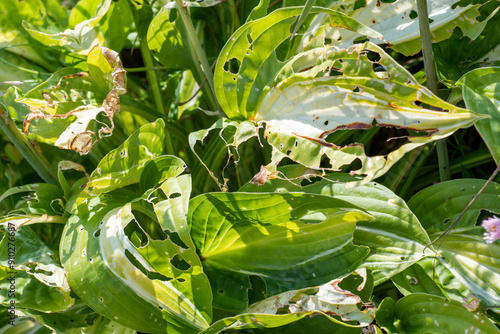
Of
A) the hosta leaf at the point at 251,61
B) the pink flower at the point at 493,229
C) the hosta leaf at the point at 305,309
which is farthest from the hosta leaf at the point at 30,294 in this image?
the pink flower at the point at 493,229

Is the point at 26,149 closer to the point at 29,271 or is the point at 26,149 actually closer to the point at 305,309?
the point at 29,271

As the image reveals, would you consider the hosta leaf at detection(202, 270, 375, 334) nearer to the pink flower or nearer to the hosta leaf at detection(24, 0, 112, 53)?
the pink flower

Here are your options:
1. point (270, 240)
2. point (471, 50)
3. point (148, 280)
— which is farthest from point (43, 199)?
point (471, 50)

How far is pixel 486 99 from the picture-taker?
76cm

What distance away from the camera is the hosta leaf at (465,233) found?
0.76 metres

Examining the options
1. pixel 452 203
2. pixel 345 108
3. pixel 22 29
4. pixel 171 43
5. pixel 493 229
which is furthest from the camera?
pixel 22 29

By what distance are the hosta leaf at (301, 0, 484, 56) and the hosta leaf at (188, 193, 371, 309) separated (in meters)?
0.32

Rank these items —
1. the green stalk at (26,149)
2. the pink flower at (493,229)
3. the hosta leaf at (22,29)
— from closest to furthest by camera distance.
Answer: the pink flower at (493,229), the green stalk at (26,149), the hosta leaf at (22,29)

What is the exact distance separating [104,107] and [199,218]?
0.27 metres

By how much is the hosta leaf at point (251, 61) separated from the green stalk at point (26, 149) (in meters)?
0.45

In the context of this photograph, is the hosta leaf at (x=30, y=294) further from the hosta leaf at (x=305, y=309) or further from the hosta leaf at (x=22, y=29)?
the hosta leaf at (x=22, y=29)

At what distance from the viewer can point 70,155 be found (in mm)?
1142

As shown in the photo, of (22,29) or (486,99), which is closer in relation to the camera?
(486,99)

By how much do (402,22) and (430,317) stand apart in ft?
1.83
